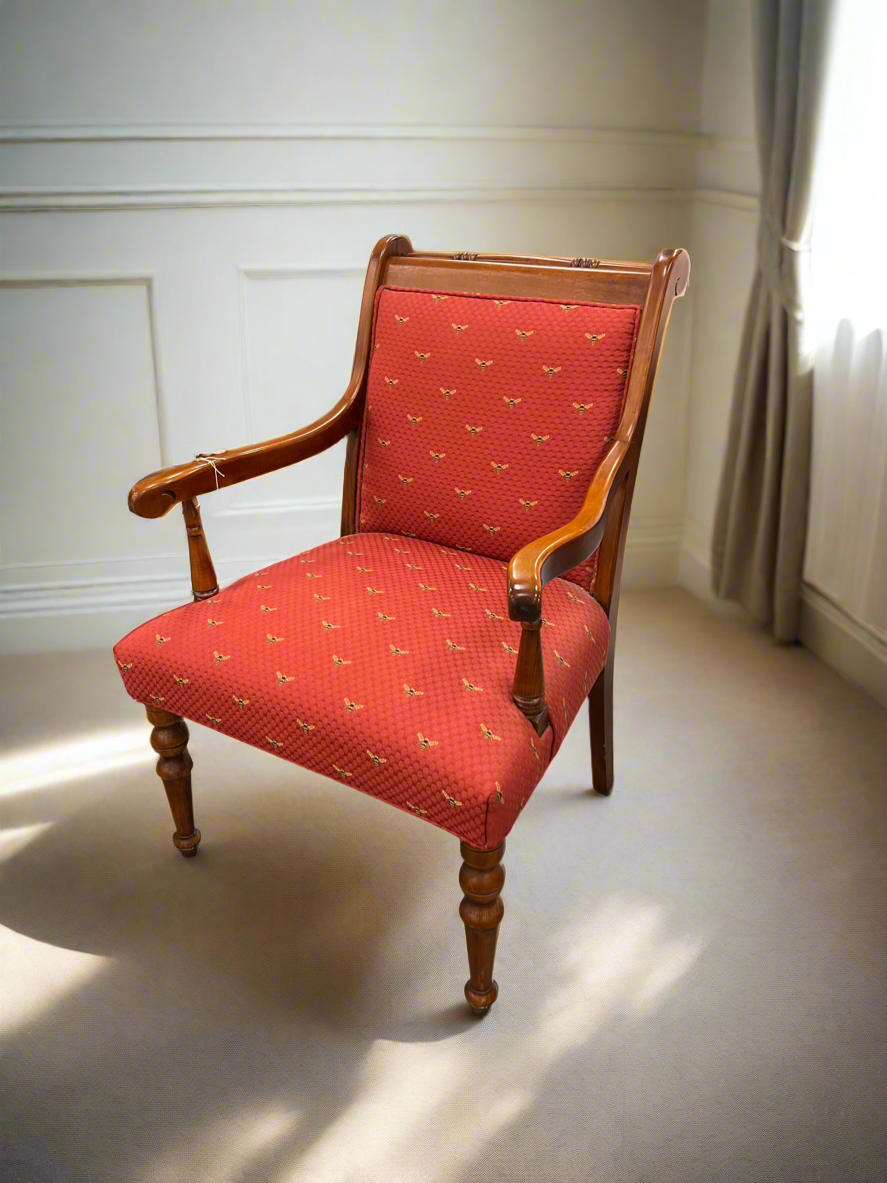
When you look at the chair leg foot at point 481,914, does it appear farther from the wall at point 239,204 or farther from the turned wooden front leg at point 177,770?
the wall at point 239,204

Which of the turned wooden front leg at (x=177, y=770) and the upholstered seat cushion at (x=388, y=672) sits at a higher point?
the upholstered seat cushion at (x=388, y=672)

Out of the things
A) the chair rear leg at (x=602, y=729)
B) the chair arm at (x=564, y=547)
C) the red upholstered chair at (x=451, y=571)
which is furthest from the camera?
the chair rear leg at (x=602, y=729)

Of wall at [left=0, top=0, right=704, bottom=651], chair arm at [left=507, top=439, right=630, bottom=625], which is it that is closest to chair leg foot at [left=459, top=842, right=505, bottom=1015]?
chair arm at [left=507, top=439, right=630, bottom=625]

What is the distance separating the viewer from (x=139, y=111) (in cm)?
254

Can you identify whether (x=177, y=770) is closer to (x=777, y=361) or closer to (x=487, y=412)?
(x=487, y=412)

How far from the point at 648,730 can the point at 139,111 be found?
6.50ft

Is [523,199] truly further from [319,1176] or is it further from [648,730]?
[319,1176]

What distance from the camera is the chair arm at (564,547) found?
1.39 meters

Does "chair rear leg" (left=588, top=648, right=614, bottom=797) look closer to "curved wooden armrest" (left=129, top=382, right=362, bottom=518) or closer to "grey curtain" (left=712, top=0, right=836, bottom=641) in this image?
"curved wooden armrest" (left=129, top=382, right=362, bottom=518)

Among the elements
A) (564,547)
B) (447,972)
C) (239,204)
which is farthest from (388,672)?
(239,204)

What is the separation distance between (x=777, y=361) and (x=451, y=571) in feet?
3.90

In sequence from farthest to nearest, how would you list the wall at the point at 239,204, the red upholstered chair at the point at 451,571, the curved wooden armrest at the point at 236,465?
the wall at the point at 239,204
the curved wooden armrest at the point at 236,465
the red upholstered chair at the point at 451,571

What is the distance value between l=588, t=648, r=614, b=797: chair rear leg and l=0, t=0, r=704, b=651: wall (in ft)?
3.92

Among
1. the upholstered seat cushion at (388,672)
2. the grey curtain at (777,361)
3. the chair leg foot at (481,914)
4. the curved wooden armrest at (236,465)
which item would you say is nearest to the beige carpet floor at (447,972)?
the chair leg foot at (481,914)
